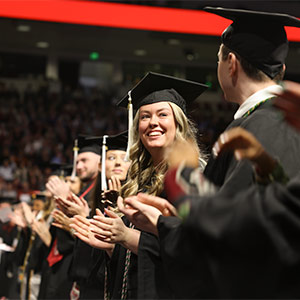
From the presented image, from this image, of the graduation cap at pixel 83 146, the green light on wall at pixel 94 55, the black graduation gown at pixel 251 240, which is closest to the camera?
the black graduation gown at pixel 251 240

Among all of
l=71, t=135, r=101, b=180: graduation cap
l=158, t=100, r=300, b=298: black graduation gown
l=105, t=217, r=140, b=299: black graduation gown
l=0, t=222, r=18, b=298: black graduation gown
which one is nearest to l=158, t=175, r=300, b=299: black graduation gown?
l=158, t=100, r=300, b=298: black graduation gown

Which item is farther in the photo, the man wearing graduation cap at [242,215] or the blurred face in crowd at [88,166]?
the blurred face in crowd at [88,166]

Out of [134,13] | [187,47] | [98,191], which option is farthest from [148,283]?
[187,47]

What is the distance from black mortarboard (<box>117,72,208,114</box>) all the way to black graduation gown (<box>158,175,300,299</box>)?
1.86 metres

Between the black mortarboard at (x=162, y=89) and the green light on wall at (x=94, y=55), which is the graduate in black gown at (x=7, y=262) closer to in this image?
the black mortarboard at (x=162, y=89)

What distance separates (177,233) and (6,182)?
497 inches

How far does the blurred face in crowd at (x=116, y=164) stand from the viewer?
4.18m

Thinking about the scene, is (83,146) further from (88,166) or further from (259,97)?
(259,97)

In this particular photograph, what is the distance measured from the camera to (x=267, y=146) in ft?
5.69

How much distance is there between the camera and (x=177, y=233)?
1.78 m

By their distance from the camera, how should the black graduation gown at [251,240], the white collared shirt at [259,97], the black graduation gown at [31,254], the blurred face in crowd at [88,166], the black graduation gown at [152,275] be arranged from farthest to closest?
the black graduation gown at [31,254] < the blurred face in crowd at [88,166] < the black graduation gown at [152,275] < the white collared shirt at [259,97] < the black graduation gown at [251,240]

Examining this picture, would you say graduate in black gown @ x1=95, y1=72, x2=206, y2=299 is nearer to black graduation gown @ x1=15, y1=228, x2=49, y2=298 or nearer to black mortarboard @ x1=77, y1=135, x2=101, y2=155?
black mortarboard @ x1=77, y1=135, x2=101, y2=155

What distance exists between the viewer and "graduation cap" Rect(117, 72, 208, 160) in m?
3.21

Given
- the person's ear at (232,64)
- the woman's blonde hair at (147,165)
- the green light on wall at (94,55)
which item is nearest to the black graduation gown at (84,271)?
the woman's blonde hair at (147,165)
